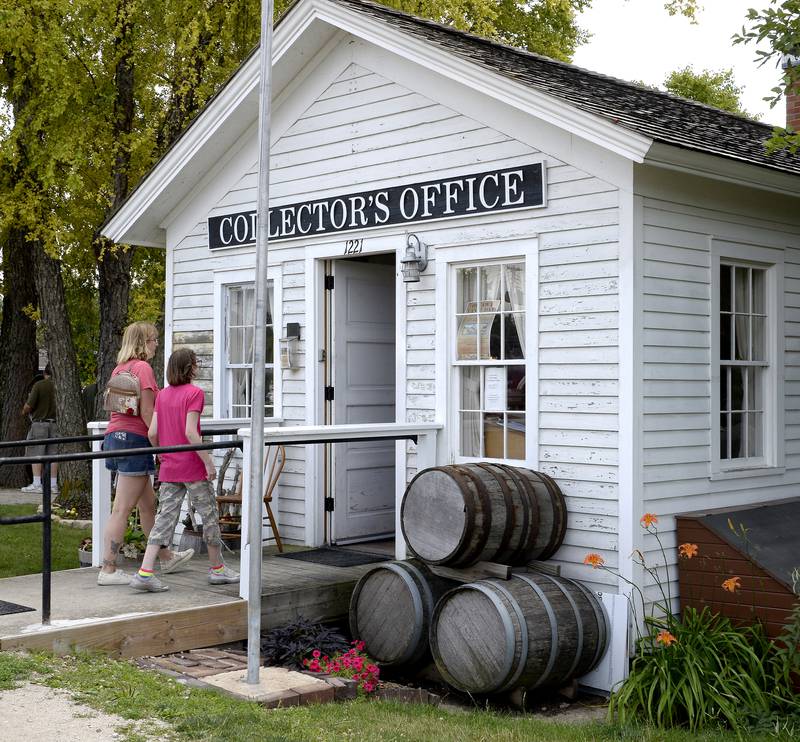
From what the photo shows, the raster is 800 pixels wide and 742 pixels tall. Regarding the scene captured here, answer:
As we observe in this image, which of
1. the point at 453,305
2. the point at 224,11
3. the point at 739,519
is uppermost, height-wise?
the point at 224,11

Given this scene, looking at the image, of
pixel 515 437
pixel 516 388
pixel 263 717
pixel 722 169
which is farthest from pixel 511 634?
pixel 722 169

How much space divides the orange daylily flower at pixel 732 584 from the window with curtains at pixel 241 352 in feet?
15.6

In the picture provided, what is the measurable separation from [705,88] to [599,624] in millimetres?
26020

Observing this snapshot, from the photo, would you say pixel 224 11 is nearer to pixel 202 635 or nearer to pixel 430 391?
pixel 430 391

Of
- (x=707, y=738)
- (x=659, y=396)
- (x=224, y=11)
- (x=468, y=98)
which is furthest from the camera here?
(x=224, y=11)

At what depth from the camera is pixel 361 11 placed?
29.4 feet

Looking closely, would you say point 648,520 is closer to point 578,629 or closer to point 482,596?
point 578,629

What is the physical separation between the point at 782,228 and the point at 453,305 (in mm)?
2834

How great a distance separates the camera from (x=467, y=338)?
852 centimetres

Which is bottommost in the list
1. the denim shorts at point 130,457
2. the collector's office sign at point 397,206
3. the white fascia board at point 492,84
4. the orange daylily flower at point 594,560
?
the orange daylily flower at point 594,560

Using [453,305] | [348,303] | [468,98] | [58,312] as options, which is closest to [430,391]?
[453,305]

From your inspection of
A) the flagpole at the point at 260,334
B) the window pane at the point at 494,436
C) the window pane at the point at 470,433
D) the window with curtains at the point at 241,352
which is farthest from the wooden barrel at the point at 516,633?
the window with curtains at the point at 241,352

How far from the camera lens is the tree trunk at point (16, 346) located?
18172mm

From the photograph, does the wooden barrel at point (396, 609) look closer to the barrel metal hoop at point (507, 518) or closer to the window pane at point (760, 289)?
the barrel metal hoop at point (507, 518)
